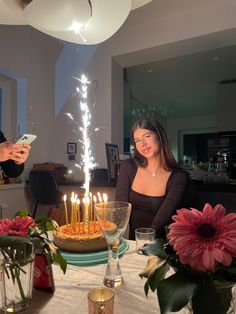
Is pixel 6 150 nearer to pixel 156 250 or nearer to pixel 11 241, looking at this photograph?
pixel 11 241

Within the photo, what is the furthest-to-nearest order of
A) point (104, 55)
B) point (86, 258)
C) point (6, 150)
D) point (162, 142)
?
point (104, 55), point (162, 142), point (6, 150), point (86, 258)

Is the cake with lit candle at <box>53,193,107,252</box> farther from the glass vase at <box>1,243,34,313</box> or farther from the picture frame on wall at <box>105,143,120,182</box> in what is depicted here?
the picture frame on wall at <box>105,143,120,182</box>

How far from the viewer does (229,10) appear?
98.7 inches

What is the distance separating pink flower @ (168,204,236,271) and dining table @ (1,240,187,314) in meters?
0.25

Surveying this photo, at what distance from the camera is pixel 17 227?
657 mm

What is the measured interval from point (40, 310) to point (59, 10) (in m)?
0.92

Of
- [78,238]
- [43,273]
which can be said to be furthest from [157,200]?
[43,273]

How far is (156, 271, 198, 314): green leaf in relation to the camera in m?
0.42

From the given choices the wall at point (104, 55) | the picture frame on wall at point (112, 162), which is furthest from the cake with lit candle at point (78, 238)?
the wall at point (104, 55)

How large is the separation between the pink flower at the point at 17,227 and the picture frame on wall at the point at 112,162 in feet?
6.22

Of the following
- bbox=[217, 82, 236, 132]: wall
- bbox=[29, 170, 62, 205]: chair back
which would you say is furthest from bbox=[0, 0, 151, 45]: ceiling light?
bbox=[217, 82, 236, 132]: wall

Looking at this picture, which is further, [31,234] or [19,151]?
[19,151]

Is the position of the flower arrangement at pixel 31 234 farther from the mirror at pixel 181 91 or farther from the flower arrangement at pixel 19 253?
the mirror at pixel 181 91

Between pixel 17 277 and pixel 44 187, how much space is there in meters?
2.30
